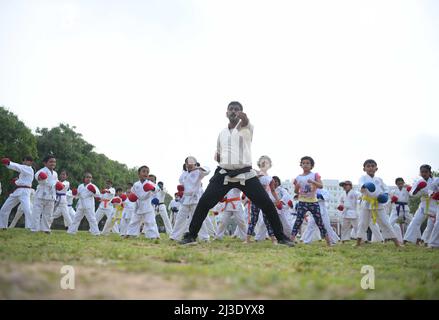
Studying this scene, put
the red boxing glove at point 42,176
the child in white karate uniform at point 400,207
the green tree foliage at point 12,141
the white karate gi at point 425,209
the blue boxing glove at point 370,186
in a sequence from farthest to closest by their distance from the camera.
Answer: the green tree foliage at point 12,141, the child in white karate uniform at point 400,207, the red boxing glove at point 42,176, the white karate gi at point 425,209, the blue boxing glove at point 370,186

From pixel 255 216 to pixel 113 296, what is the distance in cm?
792

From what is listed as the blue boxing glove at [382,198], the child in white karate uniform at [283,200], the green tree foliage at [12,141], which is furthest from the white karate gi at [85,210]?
the green tree foliage at [12,141]

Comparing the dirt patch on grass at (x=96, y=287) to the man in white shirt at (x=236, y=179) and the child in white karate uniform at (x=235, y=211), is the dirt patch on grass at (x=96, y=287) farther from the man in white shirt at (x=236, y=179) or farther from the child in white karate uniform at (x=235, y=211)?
the child in white karate uniform at (x=235, y=211)

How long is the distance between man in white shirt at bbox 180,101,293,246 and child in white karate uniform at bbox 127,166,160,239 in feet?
12.8

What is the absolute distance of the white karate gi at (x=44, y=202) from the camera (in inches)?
445

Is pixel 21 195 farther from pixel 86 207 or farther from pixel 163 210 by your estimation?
pixel 163 210

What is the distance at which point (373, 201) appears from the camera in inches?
352

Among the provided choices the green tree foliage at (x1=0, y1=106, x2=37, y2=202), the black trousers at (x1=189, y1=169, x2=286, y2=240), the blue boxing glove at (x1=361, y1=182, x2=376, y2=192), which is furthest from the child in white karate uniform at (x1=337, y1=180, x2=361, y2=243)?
the green tree foliage at (x1=0, y1=106, x2=37, y2=202)

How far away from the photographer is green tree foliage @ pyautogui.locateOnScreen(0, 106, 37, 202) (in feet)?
101

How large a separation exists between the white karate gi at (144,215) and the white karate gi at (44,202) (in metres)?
2.55

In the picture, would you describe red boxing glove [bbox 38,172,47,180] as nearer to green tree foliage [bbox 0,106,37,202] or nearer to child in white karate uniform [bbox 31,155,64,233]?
child in white karate uniform [bbox 31,155,64,233]

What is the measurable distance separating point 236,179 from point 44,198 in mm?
7205

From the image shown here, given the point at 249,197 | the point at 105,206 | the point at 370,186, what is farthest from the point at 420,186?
the point at 105,206
